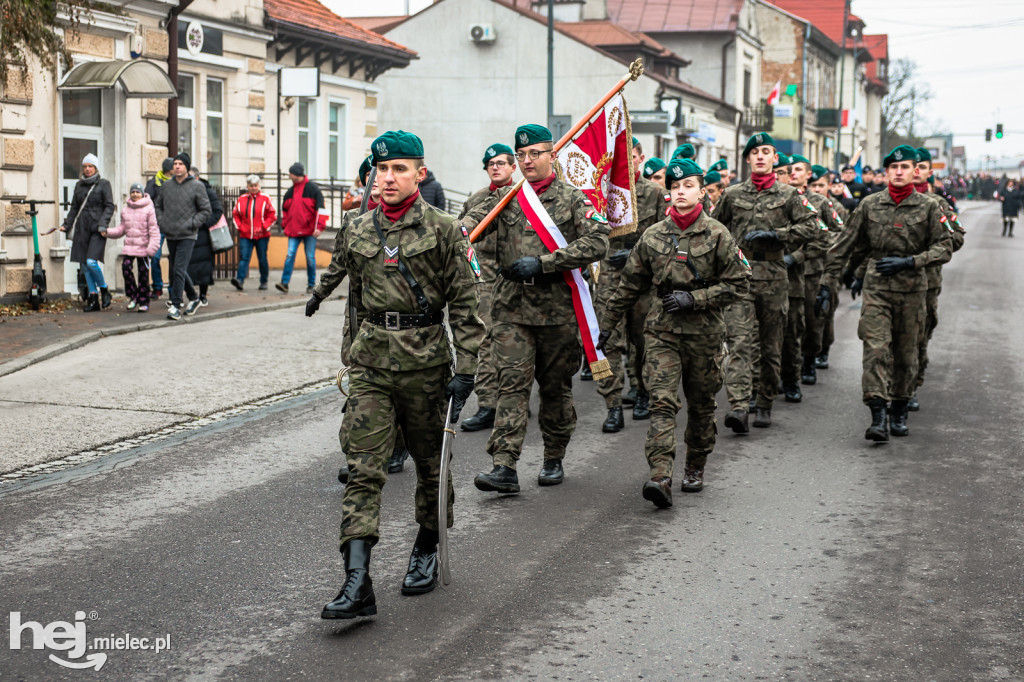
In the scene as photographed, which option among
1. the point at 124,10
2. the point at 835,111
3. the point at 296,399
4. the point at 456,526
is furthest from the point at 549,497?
the point at 835,111

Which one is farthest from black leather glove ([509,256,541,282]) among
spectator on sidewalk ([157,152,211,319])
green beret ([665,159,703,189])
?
spectator on sidewalk ([157,152,211,319])

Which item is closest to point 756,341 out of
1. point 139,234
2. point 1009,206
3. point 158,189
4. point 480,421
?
point 480,421

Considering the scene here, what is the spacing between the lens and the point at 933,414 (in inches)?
380

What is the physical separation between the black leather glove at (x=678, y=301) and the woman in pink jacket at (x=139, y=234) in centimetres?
910

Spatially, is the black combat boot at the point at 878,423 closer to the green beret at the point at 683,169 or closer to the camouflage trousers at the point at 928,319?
the camouflage trousers at the point at 928,319

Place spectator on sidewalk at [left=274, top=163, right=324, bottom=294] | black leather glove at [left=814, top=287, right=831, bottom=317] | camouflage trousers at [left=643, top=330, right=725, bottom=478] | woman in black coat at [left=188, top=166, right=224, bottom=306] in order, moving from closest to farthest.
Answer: camouflage trousers at [left=643, top=330, right=725, bottom=478] → black leather glove at [left=814, top=287, right=831, bottom=317] → woman in black coat at [left=188, top=166, right=224, bottom=306] → spectator on sidewalk at [left=274, top=163, right=324, bottom=294]

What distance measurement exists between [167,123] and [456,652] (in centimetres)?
1452

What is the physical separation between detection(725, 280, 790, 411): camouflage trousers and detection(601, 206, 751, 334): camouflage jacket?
5.67 feet

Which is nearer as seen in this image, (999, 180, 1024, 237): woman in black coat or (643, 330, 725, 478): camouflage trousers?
(643, 330, 725, 478): camouflage trousers

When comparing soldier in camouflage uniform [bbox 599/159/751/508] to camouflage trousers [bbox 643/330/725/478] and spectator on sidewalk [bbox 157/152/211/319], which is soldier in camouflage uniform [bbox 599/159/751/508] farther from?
spectator on sidewalk [bbox 157/152/211/319]

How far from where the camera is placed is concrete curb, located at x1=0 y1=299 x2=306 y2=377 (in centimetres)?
1081

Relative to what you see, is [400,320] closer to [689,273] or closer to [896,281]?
[689,273]

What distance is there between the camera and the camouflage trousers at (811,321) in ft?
35.7

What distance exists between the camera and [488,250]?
24.7ft
